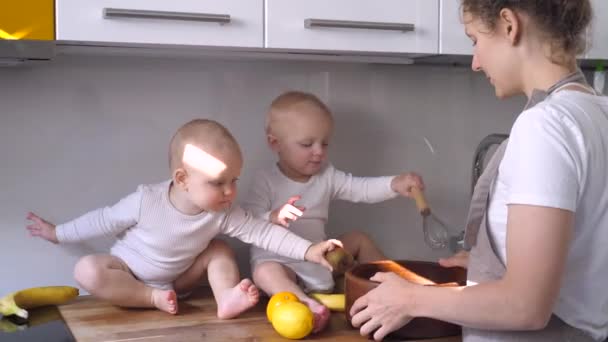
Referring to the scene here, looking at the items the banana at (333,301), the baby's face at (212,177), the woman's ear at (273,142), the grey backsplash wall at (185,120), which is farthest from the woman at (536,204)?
the grey backsplash wall at (185,120)

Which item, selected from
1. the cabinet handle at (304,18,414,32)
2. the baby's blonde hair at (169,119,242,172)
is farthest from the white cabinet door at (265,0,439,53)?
the baby's blonde hair at (169,119,242,172)

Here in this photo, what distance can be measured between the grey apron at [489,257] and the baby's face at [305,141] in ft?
1.47

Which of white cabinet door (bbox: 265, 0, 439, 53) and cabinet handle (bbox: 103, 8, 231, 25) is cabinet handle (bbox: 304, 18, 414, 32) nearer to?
white cabinet door (bbox: 265, 0, 439, 53)

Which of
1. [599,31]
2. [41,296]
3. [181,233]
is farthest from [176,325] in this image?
[599,31]

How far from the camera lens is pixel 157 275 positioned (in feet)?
4.60

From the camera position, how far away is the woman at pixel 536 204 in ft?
3.03

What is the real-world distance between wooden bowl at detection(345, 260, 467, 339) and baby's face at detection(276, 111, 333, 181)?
0.26 m

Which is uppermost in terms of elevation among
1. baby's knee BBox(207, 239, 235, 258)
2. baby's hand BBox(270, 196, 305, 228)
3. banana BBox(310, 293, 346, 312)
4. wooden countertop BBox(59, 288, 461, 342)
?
baby's hand BBox(270, 196, 305, 228)

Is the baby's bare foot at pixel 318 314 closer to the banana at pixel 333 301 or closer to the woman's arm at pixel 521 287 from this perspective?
the banana at pixel 333 301

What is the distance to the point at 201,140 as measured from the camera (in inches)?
53.3

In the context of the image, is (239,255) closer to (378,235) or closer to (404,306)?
(378,235)

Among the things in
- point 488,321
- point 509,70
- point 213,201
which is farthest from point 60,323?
point 509,70

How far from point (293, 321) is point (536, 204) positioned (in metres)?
0.47

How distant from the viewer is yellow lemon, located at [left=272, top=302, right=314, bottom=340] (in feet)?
4.02
